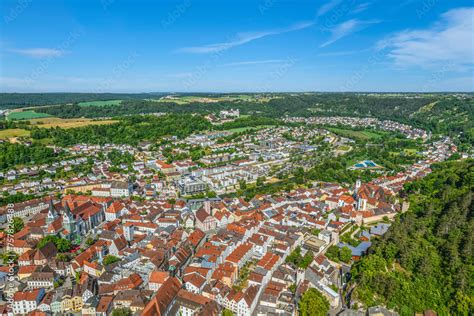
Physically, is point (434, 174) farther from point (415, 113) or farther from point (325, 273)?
point (415, 113)

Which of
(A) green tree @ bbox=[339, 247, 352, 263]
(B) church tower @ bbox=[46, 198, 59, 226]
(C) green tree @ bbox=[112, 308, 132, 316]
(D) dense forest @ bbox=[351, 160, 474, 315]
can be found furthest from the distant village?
(D) dense forest @ bbox=[351, 160, 474, 315]

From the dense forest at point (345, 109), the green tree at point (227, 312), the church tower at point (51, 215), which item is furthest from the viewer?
the dense forest at point (345, 109)

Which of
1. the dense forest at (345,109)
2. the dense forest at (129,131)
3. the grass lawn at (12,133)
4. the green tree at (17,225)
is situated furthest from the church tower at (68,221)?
the dense forest at (345,109)

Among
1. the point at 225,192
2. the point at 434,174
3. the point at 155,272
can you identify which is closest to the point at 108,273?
the point at 155,272

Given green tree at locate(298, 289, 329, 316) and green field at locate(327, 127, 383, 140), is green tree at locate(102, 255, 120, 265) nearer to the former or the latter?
green tree at locate(298, 289, 329, 316)

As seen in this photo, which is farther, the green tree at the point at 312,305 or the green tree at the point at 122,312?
the green tree at the point at 312,305

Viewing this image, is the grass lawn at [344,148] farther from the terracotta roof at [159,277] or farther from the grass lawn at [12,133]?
the grass lawn at [12,133]
